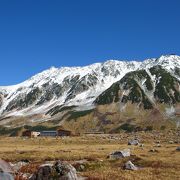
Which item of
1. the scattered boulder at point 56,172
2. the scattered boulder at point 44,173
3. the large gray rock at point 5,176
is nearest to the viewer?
the large gray rock at point 5,176

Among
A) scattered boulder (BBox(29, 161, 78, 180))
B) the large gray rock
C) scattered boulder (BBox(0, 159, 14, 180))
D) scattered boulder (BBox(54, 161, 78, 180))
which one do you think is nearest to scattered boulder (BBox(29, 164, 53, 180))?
scattered boulder (BBox(29, 161, 78, 180))

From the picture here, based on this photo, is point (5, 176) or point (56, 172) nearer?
point (5, 176)

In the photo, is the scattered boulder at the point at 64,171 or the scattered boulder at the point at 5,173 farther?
the scattered boulder at the point at 64,171

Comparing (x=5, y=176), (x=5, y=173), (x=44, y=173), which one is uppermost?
(x=5, y=173)

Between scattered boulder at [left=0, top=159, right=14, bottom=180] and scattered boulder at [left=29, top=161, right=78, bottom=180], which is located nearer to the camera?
scattered boulder at [left=0, top=159, right=14, bottom=180]

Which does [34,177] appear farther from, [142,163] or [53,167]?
[142,163]

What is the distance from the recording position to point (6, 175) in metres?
29.6

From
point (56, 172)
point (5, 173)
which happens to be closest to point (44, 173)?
point (56, 172)

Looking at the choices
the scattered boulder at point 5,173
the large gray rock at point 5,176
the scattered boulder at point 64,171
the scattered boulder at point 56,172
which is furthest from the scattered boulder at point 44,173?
the large gray rock at point 5,176

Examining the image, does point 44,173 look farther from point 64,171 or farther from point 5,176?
point 5,176

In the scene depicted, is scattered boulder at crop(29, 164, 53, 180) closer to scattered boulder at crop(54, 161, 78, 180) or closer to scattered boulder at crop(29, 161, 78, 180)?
scattered boulder at crop(29, 161, 78, 180)

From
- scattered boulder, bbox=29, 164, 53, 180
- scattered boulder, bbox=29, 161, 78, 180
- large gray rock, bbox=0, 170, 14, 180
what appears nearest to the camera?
large gray rock, bbox=0, 170, 14, 180

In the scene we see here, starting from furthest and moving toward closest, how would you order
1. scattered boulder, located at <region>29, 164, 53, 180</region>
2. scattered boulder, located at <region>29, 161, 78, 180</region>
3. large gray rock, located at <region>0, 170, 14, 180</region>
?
scattered boulder, located at <region>29, 164, 53, 180</region> < scattered boulder, located at <region>29, 161, 78, 180</region> < large gray rock, located at <region>0, 170, 14, 180</region>

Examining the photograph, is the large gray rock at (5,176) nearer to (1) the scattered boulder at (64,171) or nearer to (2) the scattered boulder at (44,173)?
(2) the scattered boulder at (44,173)
